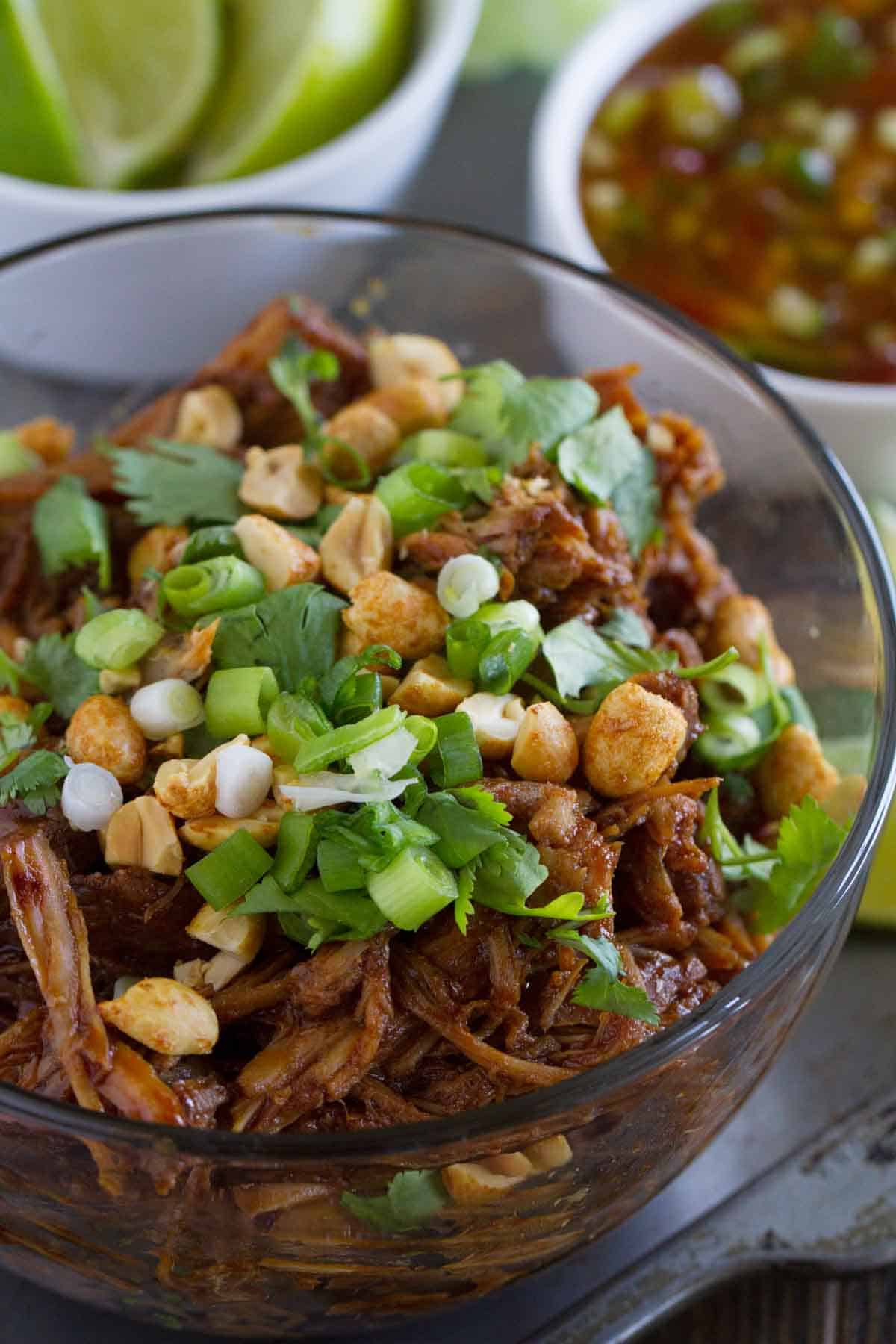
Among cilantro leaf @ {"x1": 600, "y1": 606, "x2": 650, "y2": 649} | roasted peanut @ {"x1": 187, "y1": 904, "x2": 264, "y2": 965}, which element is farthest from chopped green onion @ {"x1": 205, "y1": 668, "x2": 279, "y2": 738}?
cilantro leaf @ {"x1": 600, "y1": 606, "x2": 650, "y2": 649}

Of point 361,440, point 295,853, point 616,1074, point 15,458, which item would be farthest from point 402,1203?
point 15,458

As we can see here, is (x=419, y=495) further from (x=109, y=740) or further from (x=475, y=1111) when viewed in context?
(x=475, y=1111)

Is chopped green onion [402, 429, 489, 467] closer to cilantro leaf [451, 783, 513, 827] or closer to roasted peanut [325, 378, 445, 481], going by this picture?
roasted peanut [325, 378, 445, 481]

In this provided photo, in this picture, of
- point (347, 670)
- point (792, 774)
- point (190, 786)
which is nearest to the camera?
point (190, 786)

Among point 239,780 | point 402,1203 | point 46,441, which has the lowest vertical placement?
point 402,1203

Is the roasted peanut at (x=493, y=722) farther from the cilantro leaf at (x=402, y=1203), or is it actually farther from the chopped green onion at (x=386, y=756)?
the cilantro leaf at (x=402, y=1203)

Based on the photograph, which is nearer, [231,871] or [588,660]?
[231,871]

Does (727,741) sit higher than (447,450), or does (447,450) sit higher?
(447,450)

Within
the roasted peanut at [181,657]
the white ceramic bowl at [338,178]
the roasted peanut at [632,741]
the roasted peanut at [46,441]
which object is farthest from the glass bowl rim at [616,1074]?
the white ceramic bowl at [338,178]

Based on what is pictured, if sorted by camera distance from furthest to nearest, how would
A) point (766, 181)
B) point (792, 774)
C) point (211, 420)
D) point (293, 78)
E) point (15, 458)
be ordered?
point (766, 181) → point (293, 78) → point (15, 458) → point (211, 420) → point (792, 774)
